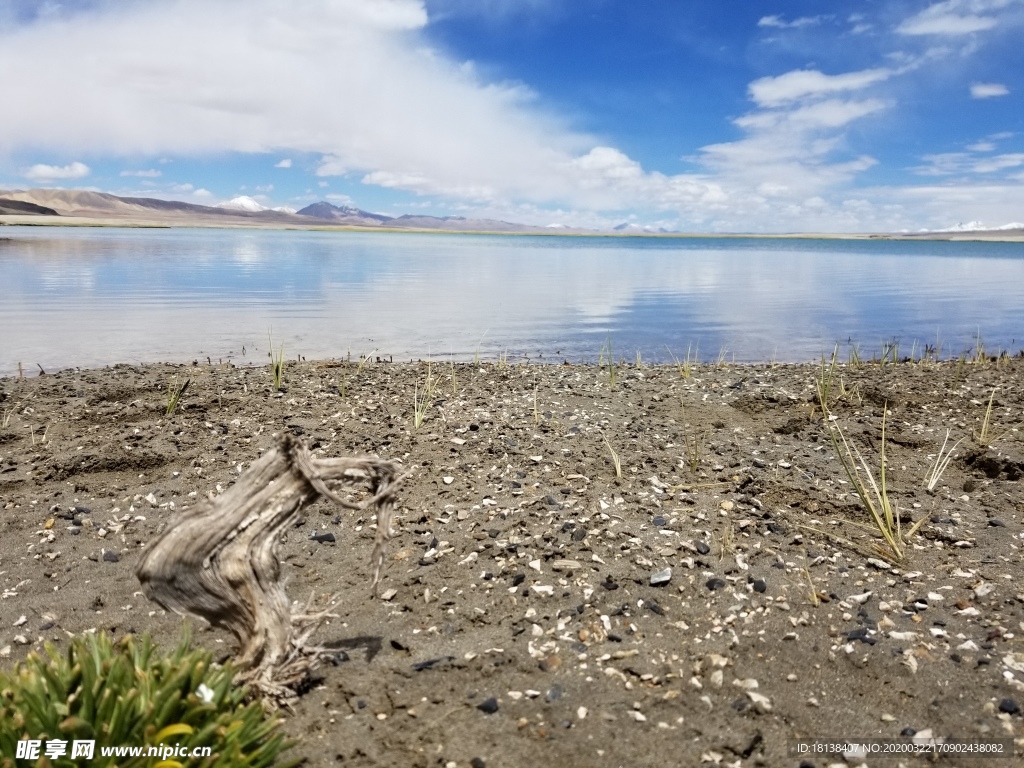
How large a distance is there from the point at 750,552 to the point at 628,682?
6.22 feet

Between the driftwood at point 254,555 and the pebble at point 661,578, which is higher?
the driftwood at point 254,555

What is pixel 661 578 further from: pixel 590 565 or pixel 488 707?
pixel 488 707

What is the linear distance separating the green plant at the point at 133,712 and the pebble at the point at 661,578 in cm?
279

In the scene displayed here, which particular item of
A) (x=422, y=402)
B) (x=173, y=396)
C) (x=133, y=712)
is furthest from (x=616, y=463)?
(x=173, y=396)

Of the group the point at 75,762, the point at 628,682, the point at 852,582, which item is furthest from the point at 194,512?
the point at 852,582

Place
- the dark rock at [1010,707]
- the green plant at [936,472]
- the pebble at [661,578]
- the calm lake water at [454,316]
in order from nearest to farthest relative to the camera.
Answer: the dark rock at [1010,707] → the pebble at [661,578] → the green plant at [936,472] → the calm lake water at [454,316]

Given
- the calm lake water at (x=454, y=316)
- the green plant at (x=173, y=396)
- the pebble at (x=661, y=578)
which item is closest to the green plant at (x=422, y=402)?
the green plant at (x=173, y=396)

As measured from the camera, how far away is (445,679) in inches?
159

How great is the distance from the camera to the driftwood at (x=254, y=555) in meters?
3.45

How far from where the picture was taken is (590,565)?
5.27 meters

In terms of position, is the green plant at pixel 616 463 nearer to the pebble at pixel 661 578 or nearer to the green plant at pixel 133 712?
the pebble at pixel 661 578

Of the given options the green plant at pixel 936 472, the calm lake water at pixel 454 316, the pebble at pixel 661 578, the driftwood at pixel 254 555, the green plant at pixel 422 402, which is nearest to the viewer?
the driftwood at pixel 254 555

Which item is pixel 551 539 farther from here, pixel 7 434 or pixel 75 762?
pixel 7 434

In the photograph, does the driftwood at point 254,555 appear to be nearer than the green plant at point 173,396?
Yes
